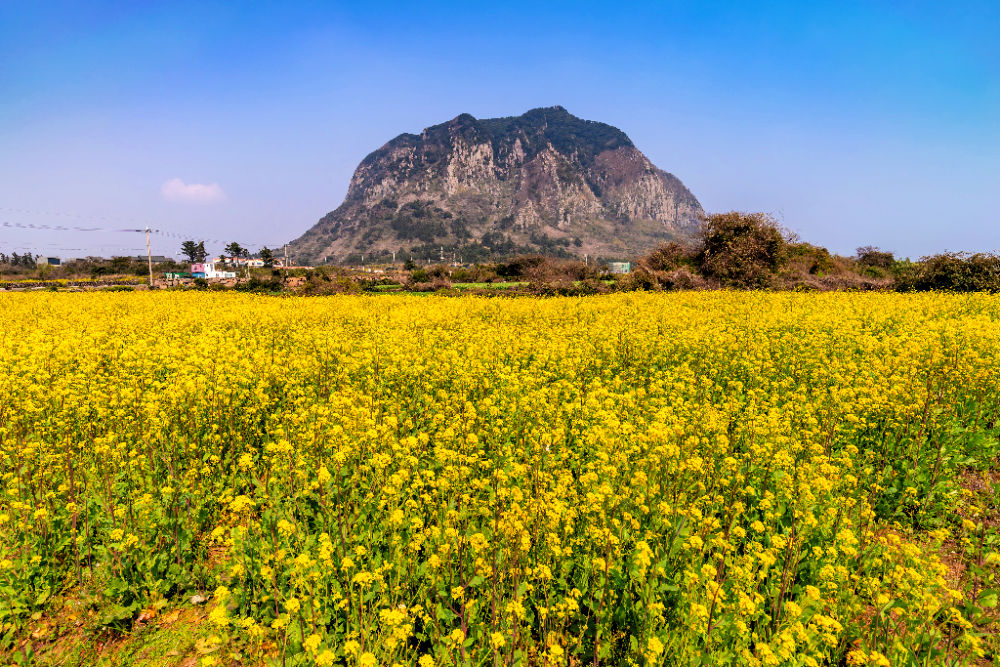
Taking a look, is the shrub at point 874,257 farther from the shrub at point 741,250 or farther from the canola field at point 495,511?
the canola field at point 495,511

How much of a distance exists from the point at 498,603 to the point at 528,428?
2749mm

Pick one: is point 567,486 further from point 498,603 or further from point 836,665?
point 836,665

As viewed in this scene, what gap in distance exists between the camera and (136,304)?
71.5 ft

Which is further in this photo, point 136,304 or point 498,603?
point 136,304

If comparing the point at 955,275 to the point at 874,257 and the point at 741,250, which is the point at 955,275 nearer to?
the point at 741,250

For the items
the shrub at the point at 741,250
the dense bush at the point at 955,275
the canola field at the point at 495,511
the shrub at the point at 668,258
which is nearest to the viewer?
the canola field at the point at 495,511

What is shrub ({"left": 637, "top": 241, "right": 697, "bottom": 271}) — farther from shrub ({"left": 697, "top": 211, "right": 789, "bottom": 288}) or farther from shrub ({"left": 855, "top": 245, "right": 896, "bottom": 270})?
shrub ({"left": 855, "top": 245, "right": 896, "bottom": 270})

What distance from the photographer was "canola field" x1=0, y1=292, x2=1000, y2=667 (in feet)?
11.8

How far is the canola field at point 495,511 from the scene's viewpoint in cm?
361

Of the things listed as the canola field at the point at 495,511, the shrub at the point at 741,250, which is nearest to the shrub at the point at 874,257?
the shrub at the point at 741,250

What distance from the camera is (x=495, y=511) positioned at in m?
4.14

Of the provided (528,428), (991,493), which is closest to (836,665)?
(528,428)

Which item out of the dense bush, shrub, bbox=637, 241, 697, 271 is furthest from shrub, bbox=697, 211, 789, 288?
the dense bush

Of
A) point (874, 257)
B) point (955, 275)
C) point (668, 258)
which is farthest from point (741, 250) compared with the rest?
point (874, 257)
